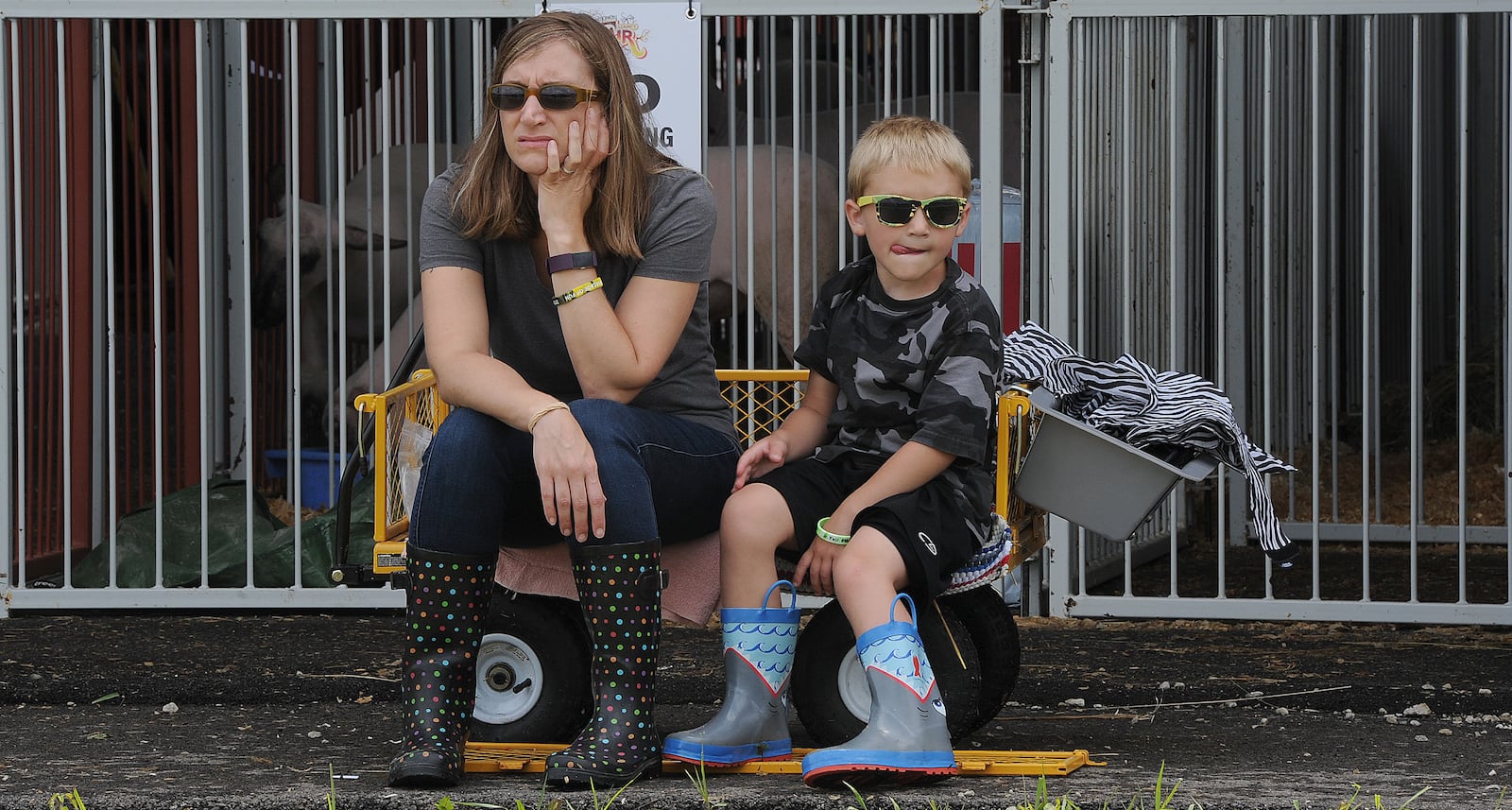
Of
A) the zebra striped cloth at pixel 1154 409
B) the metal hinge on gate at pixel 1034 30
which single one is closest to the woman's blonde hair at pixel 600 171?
the zebra striped cloth at pixel 1154 409

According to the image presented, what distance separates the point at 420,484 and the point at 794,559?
0.63 m

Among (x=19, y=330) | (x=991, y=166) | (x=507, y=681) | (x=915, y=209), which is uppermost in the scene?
(x=991, y=166)

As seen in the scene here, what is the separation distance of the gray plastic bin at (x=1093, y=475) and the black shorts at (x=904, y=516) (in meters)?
0.22

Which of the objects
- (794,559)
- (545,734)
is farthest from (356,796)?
(794,559)

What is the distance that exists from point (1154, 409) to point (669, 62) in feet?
6.55

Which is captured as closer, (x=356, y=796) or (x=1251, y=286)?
(x=356, y=796)

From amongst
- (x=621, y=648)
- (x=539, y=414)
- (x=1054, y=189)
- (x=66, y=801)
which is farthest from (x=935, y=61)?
(x=66, y=801)

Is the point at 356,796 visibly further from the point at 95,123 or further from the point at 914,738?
the point at 95,123

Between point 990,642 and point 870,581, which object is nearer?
point 870,581

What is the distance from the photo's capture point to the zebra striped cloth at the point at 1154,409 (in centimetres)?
289

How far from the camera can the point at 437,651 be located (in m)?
2.63

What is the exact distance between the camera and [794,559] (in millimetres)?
2857

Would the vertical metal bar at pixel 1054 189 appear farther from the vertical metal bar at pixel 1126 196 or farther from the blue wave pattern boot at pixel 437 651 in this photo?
the blue wave pattern boot at pixel 437 651

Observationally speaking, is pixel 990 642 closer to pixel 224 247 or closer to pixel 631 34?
pixel 631 34
